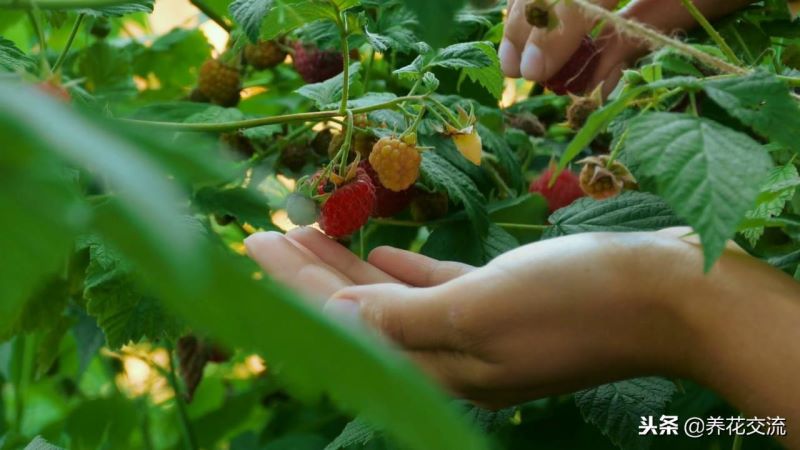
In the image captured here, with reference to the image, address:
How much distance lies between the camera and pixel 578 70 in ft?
2.48

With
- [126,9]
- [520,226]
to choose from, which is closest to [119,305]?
[126,9]

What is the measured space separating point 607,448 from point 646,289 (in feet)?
1.32

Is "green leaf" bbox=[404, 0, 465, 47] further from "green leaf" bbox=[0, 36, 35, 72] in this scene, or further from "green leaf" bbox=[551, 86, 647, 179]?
"green leaf" bbox=[0, 36, 35, 72]

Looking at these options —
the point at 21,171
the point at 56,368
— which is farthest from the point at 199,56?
the point at 21,171

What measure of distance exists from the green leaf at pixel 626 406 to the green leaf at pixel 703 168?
0.72 ft

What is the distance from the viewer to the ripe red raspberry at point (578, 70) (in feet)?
2.45

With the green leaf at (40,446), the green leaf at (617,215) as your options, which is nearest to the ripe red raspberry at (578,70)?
the green leaf at (617,215)

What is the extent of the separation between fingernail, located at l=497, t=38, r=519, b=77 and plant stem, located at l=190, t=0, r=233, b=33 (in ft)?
0.98

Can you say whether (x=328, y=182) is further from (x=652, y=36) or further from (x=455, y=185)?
(x=652, y=36)

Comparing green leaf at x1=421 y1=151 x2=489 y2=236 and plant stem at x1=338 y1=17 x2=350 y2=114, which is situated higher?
plant stem at x1=338 y1=17 x2=350 y2=114

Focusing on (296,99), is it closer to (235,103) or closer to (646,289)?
(235,103)

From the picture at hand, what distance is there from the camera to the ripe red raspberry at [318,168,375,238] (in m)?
0.64

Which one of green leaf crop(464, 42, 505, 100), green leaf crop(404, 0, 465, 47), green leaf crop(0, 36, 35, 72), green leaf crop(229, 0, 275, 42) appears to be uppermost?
green leaf crop(404, 0, 465, 47)

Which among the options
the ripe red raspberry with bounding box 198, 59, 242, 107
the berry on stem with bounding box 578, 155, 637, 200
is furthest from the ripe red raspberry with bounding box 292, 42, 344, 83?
the berry on stem with bounding box 578, 155, 637, 200
